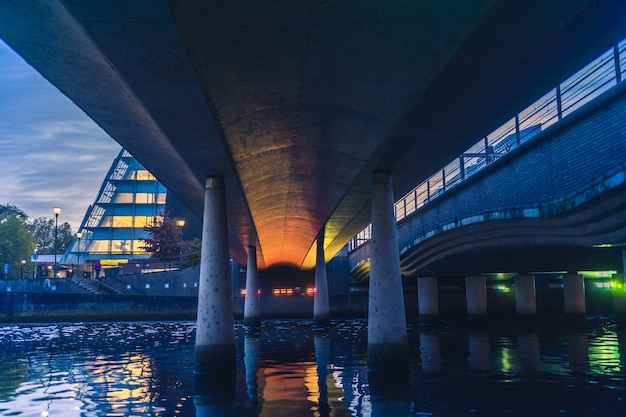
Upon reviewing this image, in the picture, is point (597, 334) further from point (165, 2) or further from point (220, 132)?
point (165, 2)

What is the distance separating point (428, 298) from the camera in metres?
59.1

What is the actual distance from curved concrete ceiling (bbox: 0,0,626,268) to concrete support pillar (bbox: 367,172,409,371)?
274 centimetres

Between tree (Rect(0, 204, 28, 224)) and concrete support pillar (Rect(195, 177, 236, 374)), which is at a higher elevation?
tree (Rect(0, 204, 28, 224))

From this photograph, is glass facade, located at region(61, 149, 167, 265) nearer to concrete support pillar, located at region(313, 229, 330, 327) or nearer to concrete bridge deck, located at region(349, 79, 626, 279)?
concrete support pillar, located at region(313, 229, 330, 327)

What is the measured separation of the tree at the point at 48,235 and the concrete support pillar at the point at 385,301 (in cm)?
14424

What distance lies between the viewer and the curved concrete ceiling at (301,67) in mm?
10239

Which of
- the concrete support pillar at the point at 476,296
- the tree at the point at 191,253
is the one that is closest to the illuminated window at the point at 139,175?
the tree at the point at 191,253

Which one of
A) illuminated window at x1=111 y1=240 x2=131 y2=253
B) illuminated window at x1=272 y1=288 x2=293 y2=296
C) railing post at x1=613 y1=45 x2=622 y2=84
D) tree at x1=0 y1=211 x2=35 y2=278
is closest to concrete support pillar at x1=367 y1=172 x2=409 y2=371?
railing post at x1=613 y1=45 x2=622 y2=84

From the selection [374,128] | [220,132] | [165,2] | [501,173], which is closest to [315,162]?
[374,128]

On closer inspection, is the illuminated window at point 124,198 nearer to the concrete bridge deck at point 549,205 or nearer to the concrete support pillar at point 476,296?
the concrete support pillar at point 476,296

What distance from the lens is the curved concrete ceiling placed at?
33.6 ft

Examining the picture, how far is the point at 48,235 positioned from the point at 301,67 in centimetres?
16141

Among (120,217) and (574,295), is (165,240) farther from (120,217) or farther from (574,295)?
(574,295)

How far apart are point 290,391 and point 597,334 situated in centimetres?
2686
